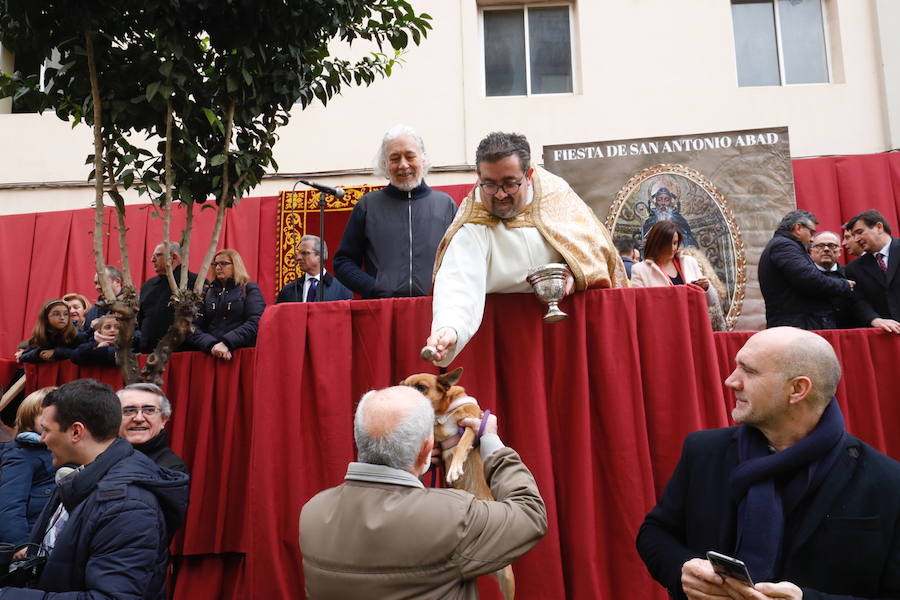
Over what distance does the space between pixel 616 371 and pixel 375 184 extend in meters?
5.90

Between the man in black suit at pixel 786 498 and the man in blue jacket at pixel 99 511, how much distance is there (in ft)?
5.29

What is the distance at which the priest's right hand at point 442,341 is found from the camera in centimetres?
270

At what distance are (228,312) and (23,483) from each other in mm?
1723

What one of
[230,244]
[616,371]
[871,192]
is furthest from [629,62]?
[616,371]

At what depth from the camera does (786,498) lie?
6.72ft

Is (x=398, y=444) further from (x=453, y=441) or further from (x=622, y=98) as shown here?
(x=622, y=98)

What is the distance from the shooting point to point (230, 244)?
27.2 ft

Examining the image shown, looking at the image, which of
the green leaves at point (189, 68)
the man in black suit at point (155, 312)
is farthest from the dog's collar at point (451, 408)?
the man in black suit at point (155, 312)

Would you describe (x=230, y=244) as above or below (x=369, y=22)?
below

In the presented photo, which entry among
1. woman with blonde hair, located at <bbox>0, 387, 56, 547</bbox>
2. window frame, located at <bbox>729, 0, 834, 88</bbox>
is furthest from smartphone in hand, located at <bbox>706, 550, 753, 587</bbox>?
window frame, located at <bbox>729, 0, 834, 88</bbox>

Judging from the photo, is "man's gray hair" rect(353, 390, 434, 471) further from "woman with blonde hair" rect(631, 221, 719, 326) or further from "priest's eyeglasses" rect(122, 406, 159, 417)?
"woman with blonde hair" rect(631, 221, 719, 326)

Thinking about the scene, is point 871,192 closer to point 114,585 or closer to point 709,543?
point 709,543

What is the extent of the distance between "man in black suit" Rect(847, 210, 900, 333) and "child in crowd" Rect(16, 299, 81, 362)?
526cm

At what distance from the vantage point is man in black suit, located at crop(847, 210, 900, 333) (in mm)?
4895
